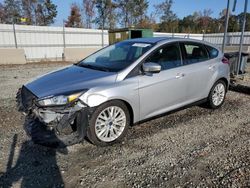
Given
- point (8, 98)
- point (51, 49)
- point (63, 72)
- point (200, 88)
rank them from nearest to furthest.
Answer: point (63, 72) → point (200, 88) → point (8, 98) → point (51, 49)

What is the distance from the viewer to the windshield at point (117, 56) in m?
3.35

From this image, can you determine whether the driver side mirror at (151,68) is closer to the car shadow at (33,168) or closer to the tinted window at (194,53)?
the tinted window at (194,53)

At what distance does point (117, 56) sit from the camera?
3.81 m

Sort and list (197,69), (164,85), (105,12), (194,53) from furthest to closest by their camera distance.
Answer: (105,12) → (194,53) → (197,69) → (164,85)

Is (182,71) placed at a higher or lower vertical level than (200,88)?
higher

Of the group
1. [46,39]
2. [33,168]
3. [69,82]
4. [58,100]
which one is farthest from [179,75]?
[46,39]

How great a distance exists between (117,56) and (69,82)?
3.83ft

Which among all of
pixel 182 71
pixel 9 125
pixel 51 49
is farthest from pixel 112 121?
pixel 51 49

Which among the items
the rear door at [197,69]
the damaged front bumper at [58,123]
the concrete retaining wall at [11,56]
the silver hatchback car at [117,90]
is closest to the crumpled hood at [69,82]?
the silver hatchback car at [117,90]

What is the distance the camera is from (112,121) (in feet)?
10.0

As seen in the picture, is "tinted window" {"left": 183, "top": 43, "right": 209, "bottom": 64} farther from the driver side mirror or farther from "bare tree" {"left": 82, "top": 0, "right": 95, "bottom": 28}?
"bare tree" {"left": 82, "top": 0, "right": 95, "bottom": 28}

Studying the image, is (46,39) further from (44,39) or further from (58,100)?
(58,100)

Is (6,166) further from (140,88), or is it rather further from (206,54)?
(206,54)

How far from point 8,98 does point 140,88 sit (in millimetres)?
3741
